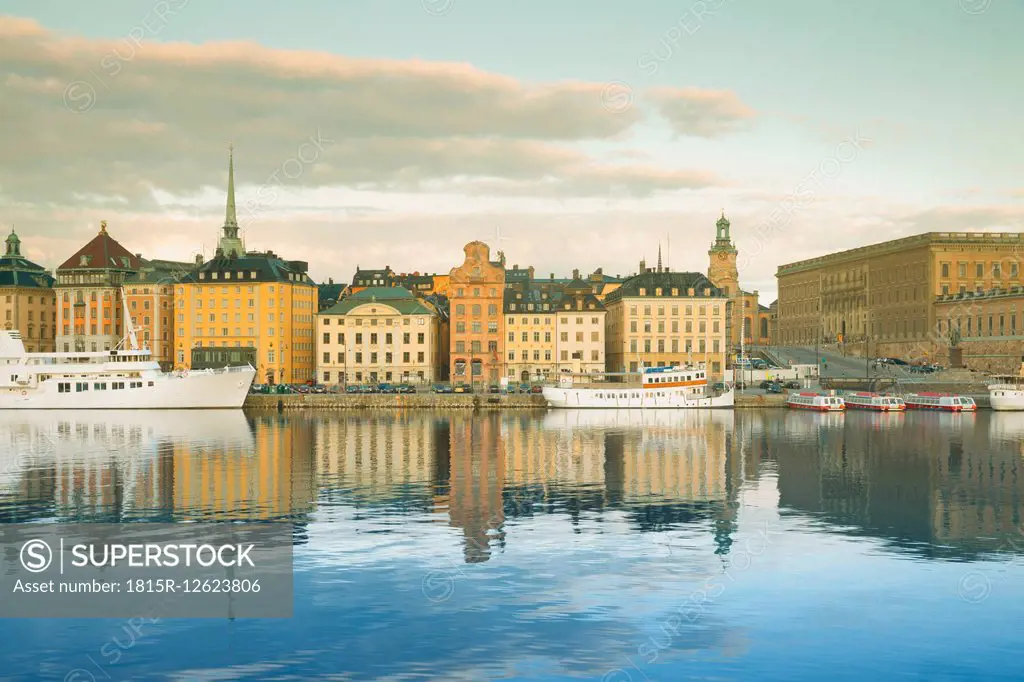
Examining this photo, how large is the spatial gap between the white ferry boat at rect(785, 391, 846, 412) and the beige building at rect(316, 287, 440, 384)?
5232 cm

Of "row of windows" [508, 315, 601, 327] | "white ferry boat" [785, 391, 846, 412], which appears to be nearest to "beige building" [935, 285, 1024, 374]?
"white ferry boat" [785, 391, 846, 412]

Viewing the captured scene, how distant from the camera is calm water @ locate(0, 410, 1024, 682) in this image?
27250 millimetres

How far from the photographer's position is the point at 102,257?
18762cm

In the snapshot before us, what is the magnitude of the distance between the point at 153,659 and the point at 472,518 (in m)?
20.2

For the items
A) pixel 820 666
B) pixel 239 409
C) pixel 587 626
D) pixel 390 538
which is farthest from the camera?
pixel 239 409

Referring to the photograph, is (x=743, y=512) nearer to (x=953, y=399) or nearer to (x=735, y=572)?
(x=735, y=572)

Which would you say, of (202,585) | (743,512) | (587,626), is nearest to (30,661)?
(202,585)

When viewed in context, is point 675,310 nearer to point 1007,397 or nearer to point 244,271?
point 1007,397

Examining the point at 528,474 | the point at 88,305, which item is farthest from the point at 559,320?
the point at 528,474

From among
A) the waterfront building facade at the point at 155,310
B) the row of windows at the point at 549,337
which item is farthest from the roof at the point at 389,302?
the waterfront building facade at the point at 155,310

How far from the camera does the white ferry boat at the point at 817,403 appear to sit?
12938cm

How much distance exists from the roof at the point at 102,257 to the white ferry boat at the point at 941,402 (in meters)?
131

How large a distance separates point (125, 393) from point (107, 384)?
2531 millimetres

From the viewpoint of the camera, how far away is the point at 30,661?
26938 millimetres
